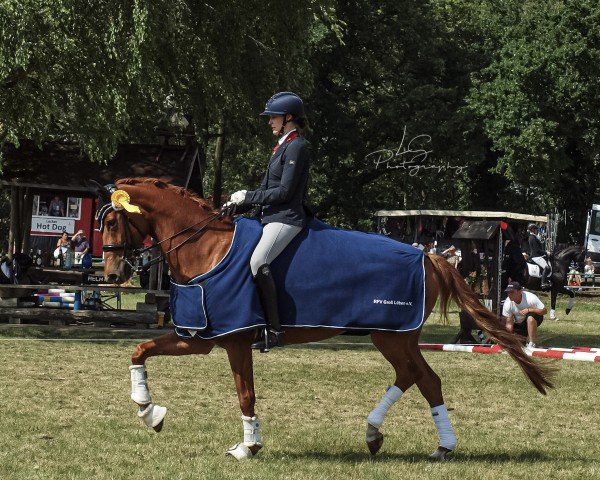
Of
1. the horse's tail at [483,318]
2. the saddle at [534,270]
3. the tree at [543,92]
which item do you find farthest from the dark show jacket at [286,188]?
the tree at [543,92]

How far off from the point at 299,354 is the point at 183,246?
9.85 metres

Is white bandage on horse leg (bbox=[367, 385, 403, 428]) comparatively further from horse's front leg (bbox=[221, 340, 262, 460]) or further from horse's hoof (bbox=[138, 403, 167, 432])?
horse's hoof (bbox=[138, 403, 167, 432])

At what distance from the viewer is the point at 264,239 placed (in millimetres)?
9500

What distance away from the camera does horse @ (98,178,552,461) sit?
9508 millimetres

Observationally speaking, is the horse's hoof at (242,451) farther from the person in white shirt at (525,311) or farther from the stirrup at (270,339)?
the person in white shirt at (525,311)

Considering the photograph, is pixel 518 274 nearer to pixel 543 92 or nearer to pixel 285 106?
pixel 285 106

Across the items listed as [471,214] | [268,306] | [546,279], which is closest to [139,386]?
[268,306]

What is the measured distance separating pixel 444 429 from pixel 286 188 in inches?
95.4

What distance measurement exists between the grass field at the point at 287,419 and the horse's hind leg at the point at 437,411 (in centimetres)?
19

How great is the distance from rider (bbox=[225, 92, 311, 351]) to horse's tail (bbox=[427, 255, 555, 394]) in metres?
1.43

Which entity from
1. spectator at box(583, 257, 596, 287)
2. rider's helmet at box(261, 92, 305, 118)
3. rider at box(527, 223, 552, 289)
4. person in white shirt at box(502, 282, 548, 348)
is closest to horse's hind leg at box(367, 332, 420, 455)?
rider's helmet at box(261, 92, 305, 118)

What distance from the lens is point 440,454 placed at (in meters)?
9.69

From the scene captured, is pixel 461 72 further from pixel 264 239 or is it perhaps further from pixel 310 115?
pixel 264 239

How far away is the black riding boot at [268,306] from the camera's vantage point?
939 centimetres
